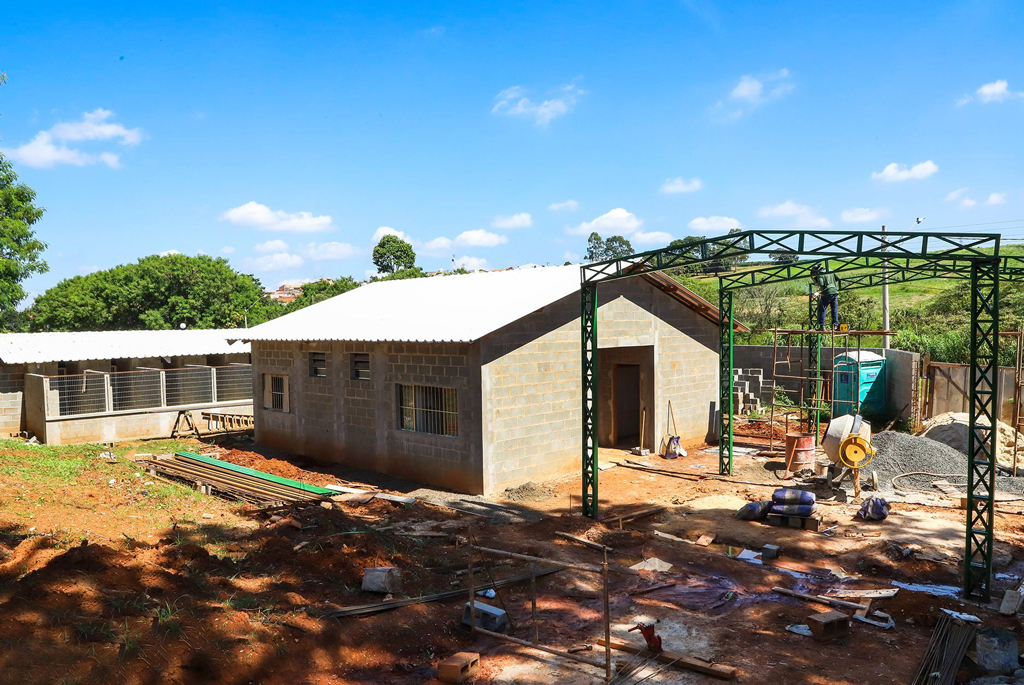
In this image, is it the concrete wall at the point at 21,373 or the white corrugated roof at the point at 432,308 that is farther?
the concrete wall at the point at 21,373

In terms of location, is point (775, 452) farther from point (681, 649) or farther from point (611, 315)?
point (681, 649)

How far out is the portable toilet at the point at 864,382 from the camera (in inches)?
951

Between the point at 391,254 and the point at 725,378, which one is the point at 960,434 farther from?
the point at 391,254

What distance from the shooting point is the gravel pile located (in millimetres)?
16203

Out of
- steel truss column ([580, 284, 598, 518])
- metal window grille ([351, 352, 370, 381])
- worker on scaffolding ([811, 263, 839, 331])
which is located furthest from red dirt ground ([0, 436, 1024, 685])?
worker on scaffolding ([811, 263, 839, 331])

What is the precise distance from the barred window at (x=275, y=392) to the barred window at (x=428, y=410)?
5602 mm

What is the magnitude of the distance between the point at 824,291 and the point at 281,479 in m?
16.2

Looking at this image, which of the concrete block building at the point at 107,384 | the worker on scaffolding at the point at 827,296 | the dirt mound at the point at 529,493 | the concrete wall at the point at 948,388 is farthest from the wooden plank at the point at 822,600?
the concrete block building at the point at 107,384

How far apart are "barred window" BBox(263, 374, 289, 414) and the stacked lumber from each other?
3.43 m

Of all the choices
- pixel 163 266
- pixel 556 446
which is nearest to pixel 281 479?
pixel 556 446

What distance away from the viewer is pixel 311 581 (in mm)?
9492

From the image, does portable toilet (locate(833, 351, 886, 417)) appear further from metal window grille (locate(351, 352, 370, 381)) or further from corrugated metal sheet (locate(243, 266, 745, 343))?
metal window grille (locate(351, 352, 370, 381))

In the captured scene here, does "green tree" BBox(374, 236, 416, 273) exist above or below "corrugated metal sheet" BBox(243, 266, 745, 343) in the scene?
above

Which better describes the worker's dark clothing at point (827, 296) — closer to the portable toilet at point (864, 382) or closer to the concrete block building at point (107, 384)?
the portable toilet at point (864, 382)
